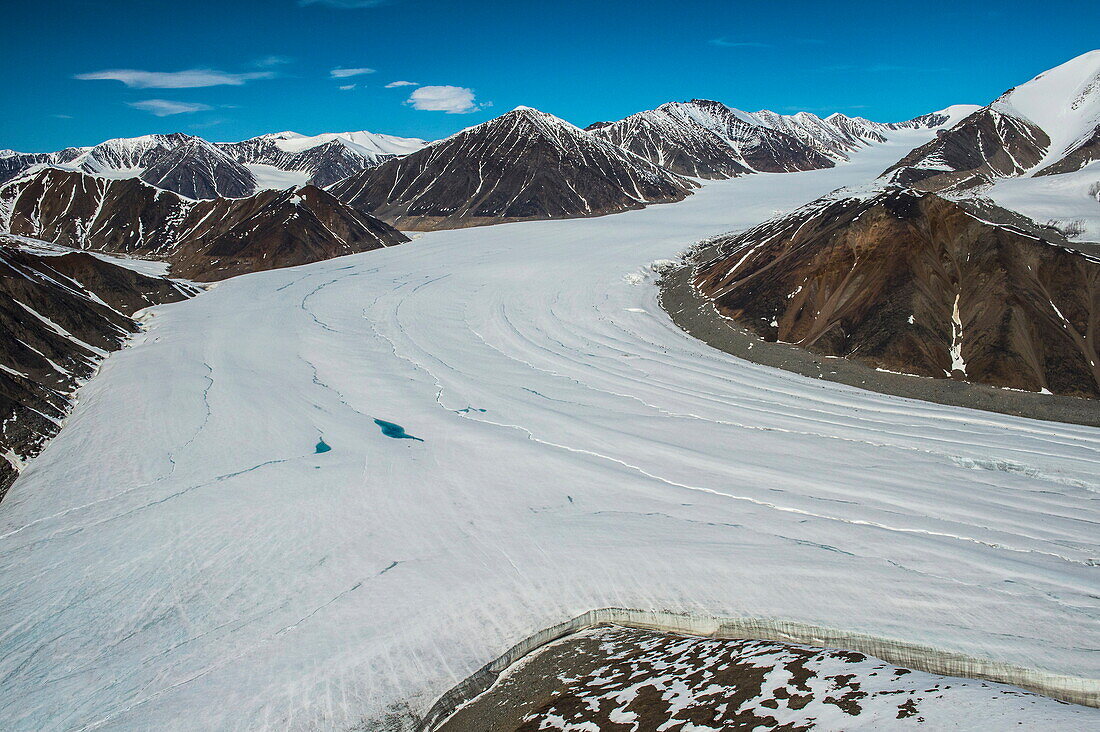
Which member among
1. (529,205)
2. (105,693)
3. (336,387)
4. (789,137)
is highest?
(789,137)

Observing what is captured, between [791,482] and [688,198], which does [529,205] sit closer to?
[688,198]

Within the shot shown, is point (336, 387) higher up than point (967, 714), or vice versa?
A: point (336, 387)

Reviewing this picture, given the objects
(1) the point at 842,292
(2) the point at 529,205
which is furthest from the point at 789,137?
(1) the point at 842,292

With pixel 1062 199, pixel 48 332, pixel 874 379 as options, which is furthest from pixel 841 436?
pixel 1062 199

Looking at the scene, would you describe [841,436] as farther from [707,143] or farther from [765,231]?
[707,143]

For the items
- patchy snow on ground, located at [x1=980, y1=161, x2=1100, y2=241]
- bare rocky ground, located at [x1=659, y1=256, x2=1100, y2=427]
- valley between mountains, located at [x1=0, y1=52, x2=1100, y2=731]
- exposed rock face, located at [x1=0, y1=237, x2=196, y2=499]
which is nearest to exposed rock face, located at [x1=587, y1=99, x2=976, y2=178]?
patchy snow on ground, located at [x1=980, y1=161, x2=1100, y2=241]

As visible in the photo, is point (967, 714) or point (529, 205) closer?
point (967, 714)

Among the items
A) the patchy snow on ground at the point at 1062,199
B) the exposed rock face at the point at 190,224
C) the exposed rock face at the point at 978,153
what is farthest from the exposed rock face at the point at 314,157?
the patchy snow on ground at the point at 1062,199
